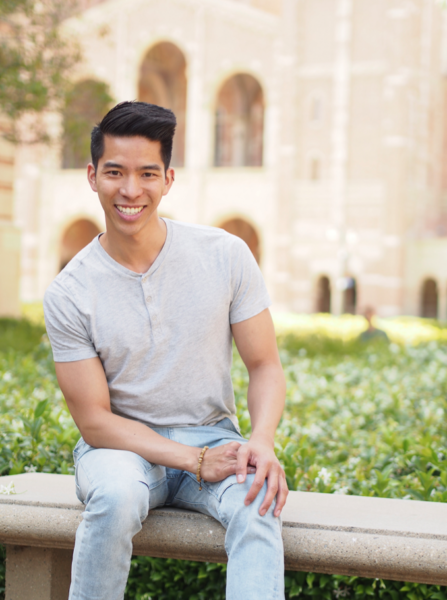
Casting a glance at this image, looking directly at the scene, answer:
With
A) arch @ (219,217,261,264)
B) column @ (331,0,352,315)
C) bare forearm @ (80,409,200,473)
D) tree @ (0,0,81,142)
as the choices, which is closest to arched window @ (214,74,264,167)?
arch @ (219,217,261,264)

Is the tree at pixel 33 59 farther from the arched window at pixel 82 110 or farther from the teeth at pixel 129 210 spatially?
the teeth at pixel 129 210

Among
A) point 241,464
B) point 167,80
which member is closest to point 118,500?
point 241,464

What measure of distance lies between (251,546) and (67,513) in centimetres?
67

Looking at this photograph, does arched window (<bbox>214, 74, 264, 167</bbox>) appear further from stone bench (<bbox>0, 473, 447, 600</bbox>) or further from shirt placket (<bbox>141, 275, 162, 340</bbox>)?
stone bench (<bbox>0, 473, 447, 600</bbox>)

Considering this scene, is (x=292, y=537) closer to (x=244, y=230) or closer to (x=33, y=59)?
(x=33, y=59)

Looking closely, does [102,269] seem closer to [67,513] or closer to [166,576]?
[67,513]

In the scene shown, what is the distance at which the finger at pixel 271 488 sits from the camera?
2.05 metres

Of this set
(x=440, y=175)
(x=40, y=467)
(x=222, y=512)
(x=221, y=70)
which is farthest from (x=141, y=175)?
(x=440, y=175)

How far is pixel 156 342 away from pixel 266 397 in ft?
1.39

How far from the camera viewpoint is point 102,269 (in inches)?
96.0

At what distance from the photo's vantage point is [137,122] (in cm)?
232

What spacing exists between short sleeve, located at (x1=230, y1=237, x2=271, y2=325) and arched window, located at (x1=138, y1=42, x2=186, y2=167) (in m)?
34.8

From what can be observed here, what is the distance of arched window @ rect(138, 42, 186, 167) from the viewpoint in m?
36.4

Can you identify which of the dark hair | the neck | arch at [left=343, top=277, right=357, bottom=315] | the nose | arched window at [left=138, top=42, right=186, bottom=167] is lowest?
arch at [left=343, top=277, right=357, bottom=315]
